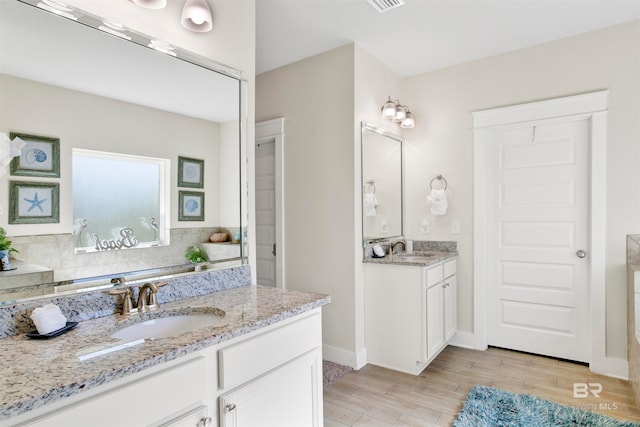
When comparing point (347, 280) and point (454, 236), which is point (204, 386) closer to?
point (347, 280)

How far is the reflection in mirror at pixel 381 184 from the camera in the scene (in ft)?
10.5

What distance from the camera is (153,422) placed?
1.04 m

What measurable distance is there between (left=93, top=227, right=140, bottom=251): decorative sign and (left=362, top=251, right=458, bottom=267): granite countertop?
196cm

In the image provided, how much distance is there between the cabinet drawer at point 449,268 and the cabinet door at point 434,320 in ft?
0.58

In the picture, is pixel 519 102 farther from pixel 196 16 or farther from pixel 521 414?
pixel 196 16

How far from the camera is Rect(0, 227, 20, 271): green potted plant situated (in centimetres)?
122

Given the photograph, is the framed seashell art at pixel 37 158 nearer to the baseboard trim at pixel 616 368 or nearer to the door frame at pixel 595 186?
the door frame at pixel 595 186

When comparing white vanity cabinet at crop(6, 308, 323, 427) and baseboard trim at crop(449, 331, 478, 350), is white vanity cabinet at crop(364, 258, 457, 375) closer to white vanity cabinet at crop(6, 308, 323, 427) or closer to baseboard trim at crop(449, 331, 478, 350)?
baseboard trim at crop(449, 331, 478, 350)

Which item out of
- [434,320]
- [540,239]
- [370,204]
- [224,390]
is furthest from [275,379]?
[540,239]

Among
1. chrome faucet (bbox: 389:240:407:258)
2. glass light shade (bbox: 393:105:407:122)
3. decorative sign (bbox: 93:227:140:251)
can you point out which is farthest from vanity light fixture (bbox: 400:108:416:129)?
decorative sign (bbox: 93:227:140:251)

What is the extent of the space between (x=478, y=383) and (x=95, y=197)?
2.75 metres

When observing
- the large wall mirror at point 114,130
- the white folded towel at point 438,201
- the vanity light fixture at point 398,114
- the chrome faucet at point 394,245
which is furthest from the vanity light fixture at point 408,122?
the large wall mirror at point 114,130

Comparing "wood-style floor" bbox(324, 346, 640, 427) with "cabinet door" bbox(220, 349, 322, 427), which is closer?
"cabinet door" bbox(220, 349, 322, 427)

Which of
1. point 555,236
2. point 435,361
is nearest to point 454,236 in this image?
point 555,236
